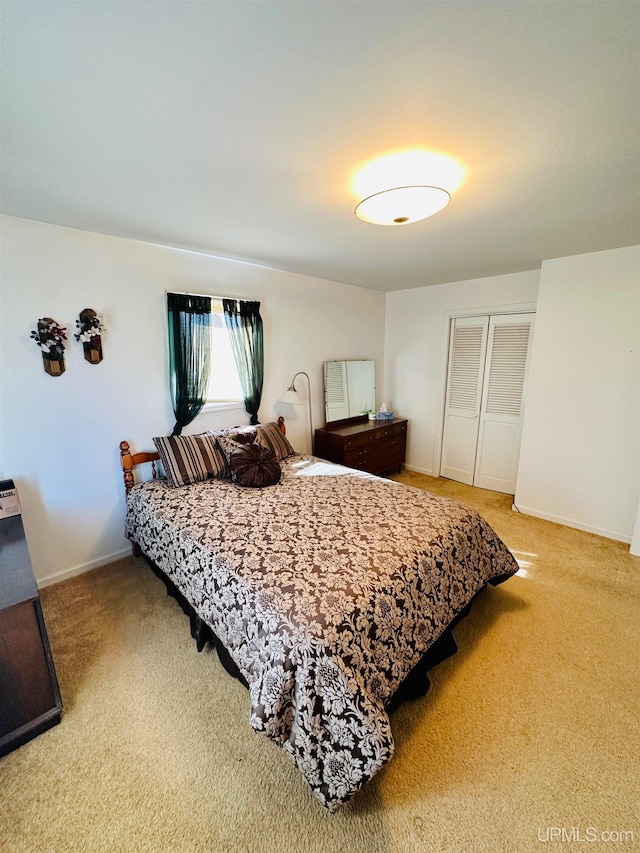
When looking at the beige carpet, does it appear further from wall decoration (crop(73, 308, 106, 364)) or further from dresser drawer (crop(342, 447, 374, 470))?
dresser drawer (crop(342, 447, 374, 470))

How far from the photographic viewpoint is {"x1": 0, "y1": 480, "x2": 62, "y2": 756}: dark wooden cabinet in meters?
1.36

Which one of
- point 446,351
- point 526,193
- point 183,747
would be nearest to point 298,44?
point 526,193

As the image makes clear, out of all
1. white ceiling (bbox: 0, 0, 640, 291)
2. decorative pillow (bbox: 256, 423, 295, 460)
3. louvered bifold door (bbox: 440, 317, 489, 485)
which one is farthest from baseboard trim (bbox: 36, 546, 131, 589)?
louvered bifold door (bbox: 440, 317, 489, 485)

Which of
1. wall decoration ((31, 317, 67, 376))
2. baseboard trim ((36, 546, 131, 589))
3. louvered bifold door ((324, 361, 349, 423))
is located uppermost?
wall decoration ((31, 317, 67, 376))

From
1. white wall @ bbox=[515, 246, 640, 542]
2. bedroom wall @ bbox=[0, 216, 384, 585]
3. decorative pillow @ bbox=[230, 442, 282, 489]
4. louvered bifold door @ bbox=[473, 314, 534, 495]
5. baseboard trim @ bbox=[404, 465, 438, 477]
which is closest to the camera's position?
bedroom wall @ bbox=[0, 216, 384, 585]

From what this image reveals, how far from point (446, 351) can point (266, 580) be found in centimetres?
354

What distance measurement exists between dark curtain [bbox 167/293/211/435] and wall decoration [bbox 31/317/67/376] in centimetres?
71

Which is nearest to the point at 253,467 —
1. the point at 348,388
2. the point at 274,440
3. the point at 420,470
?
the point at 274,440

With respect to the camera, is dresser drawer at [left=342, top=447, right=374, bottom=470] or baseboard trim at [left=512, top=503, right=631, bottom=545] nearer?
baseboard trim at [left=512, top=503, right=631, bottom=545]

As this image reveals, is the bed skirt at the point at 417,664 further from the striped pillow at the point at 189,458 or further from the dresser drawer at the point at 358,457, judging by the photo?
the dresser drawer at the point at 358,457

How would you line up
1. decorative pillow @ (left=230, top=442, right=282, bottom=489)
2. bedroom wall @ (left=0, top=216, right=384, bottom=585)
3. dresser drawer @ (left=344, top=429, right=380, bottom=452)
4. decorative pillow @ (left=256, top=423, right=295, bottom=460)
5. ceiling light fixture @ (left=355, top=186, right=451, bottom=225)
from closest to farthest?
1. ceiling light fixture @ (left=355, top=186, right=451, bottom=225)
2. bedroom wall @ (left=0, top=216, right=384, bottom=585)
3. decorative pillow @ (left=230, top=442, right=282, bottom=489)
4. decorative pillow @ (left=256, top=423, right=295, bottom=460)
5. dresser drawer @ (left=344, top=429, right=380, bottom=452)

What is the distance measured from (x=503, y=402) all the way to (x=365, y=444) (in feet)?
5.30

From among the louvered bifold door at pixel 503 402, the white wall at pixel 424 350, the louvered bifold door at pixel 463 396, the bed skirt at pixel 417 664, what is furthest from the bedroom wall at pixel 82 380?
the louvered bifold door at pixel 503 402

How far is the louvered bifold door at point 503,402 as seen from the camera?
354 centimetres
